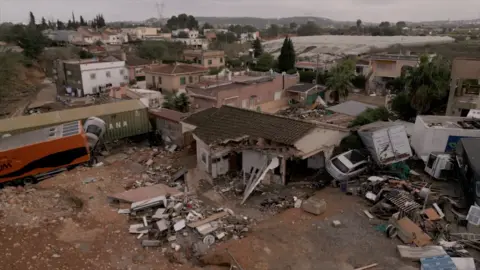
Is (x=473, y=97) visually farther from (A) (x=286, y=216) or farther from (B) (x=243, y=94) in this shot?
(A) (x=286, y=216)

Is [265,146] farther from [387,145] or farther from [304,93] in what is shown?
[304,93]

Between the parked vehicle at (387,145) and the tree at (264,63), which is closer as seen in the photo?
the parked vehicle at (387,145)

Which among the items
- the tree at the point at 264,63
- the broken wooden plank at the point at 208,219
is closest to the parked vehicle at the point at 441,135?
the broken wooden plank at the point at 208,219

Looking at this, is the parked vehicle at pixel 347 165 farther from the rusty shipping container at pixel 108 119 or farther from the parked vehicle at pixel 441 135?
the rusty shipping container at pixel 108 119

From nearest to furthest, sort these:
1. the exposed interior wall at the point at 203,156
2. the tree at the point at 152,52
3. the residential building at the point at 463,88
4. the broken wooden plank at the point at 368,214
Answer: the broken wooden plank at the point at 368,214 → the exposed interior wall at the point at 203,156 → the residential building at the point at 463,88 → the tree at the point at 152,52

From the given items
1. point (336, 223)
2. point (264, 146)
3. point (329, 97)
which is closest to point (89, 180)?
point (264, 146)

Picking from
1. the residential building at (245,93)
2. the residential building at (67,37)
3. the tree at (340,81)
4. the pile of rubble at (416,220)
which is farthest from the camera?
the residential building at (67,37)

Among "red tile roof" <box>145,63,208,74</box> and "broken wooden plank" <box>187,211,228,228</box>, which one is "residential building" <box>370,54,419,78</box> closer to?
"red tile roof" <box>145,63,208,74</box>
